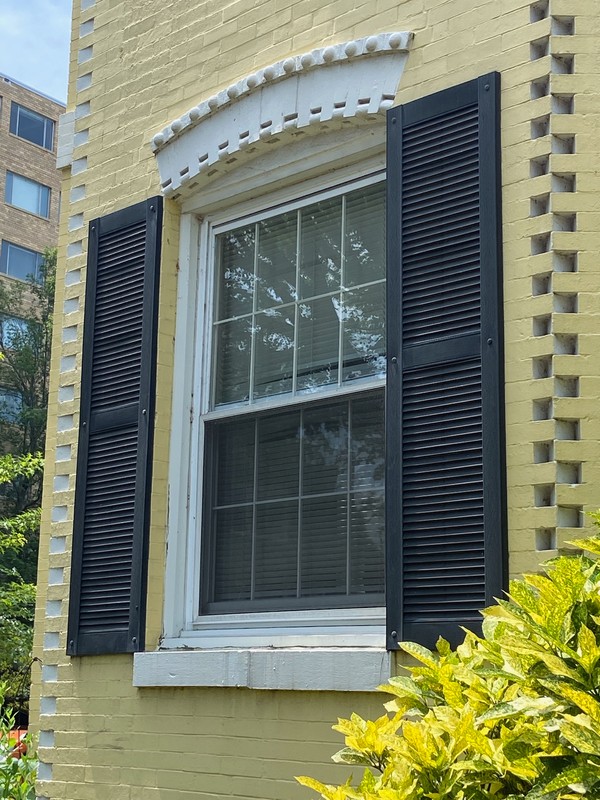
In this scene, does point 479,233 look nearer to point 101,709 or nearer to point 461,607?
point 461,607

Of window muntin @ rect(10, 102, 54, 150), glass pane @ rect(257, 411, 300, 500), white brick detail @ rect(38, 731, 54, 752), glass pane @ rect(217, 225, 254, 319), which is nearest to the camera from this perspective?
glass pane @ rect(257, 411, 300, 500)

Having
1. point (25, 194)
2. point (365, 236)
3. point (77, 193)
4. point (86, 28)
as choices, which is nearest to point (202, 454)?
point (365, 236)

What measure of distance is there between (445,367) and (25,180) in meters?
34.7

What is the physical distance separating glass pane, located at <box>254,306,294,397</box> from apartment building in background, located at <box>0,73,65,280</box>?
103 ft

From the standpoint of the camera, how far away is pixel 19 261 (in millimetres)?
36906

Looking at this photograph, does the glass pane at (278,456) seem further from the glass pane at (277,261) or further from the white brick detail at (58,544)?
the white brick detail at (58,544)

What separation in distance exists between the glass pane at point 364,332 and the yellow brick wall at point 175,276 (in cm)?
81

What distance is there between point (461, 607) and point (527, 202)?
64.0 inches

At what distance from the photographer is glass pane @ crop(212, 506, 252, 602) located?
Answer: 5.65m

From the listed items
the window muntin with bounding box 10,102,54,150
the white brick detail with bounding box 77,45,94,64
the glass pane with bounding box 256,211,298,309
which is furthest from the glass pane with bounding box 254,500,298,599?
the window muntin with bounding box 10,102,54,150

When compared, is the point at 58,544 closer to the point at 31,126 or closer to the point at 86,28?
the point at 86,28

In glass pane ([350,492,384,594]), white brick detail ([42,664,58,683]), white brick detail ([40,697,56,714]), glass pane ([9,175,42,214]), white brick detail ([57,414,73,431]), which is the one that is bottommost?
white brick detail ([40,697,56,714])

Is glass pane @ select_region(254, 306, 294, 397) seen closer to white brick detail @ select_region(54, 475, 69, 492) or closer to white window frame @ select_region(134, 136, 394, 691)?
white window frame @ select_region(134, 136, 394, 691)

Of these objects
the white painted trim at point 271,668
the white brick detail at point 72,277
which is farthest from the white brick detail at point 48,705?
the white brick detail at point 72,277
